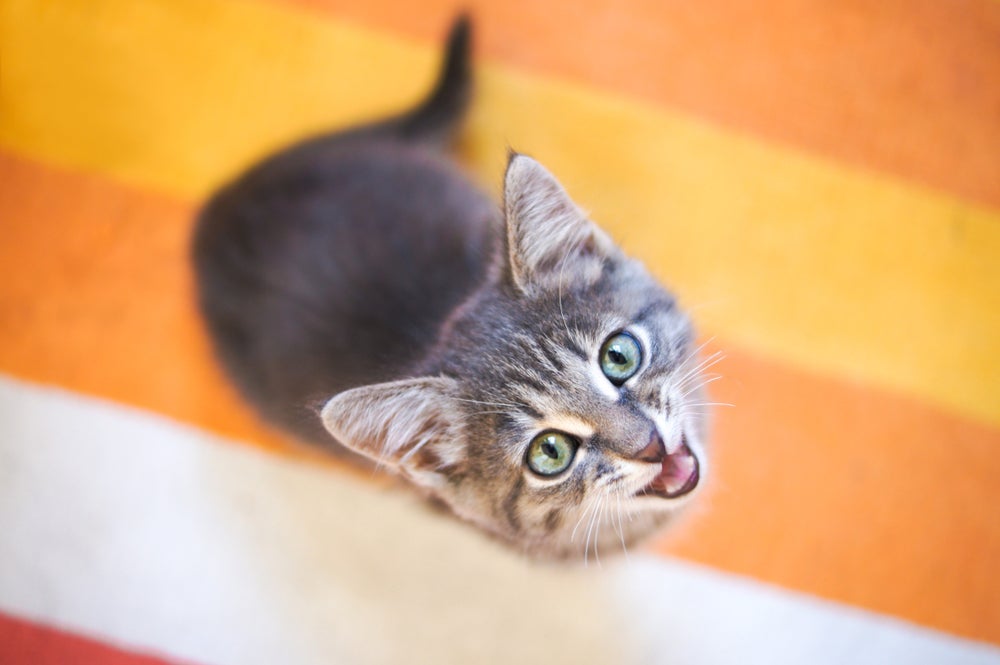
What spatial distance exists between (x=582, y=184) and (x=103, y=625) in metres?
1.28

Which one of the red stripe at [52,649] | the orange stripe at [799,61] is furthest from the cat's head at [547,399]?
the red stripe at [52,649]

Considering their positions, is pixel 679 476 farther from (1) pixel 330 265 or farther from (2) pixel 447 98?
(2) pixel 447 98

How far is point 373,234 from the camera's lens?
1136 mm

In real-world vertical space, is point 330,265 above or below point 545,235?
below

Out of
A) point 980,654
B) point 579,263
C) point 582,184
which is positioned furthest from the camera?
point 582,184

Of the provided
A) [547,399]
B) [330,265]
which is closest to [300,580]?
[330,265]

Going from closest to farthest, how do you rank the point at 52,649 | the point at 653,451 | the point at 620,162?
the point at 653,451 < the point at 52,649 < the point at 620,162

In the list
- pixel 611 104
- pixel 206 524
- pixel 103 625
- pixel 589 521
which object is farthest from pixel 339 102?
pixel 103 625

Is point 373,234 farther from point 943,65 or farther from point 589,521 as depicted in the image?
point 943,65

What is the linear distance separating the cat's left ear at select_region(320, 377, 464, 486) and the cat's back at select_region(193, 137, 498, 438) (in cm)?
18

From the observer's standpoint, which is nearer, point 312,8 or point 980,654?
point 980,654

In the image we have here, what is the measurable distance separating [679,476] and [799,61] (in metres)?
1.03

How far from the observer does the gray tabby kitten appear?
0.87 meters

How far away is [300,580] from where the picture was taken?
135 centimetres
